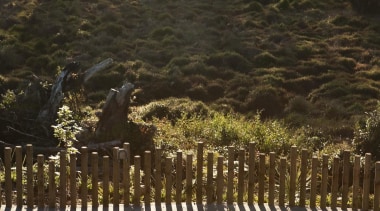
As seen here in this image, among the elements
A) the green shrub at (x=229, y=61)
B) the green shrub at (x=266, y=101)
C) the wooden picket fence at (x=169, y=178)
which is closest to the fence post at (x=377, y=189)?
the wooden picket fence at (x=169, y=178)

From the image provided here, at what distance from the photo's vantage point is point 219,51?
86.0 feet

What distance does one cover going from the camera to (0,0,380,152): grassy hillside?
2059 centimetres

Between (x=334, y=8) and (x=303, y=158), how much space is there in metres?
28.0

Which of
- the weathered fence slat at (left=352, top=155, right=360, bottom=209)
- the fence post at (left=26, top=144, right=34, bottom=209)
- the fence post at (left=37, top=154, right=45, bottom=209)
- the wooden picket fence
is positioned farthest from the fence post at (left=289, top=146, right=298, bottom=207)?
the fence post at (left=26, top=144, right=34, bottom=209)

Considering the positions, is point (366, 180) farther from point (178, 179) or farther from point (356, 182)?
point (178, 179)

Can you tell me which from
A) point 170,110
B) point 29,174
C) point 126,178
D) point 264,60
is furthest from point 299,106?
point 29,174

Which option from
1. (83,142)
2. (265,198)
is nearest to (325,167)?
(265,198)

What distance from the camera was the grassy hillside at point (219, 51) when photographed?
20.6 metres

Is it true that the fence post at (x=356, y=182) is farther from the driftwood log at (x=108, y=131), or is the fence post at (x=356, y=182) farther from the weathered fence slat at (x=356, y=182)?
the driftwood log at (x=108, y=131)

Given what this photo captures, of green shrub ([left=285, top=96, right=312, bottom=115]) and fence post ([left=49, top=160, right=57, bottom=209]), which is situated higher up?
fence post ([left=49, top=160, right=57, bottom=209])

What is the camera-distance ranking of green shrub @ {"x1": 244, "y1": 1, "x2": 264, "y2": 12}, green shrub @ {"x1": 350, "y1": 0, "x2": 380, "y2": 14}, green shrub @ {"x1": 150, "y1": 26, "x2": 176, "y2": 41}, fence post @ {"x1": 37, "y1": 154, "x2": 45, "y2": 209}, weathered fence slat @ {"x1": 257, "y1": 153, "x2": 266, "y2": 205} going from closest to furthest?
fence post @ {"x1": 37, "y1": 154, "x2": 45, "y2": 209}
weathered fence slat @ {"x1": 257, "y1": 153, "x2": 266, "y2": 205}
green shrub @ {"x1": 150, "y1": 26, "x2": 176, "y2": 41}
green shrub @ {"x1": 350, "y1": 0, "x2": 380, "y2": 14}
green shrub @ {"x1": 244, "y1": 1, "x2": 264, "y2": 12}

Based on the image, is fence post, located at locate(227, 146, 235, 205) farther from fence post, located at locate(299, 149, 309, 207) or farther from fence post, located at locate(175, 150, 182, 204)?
fence post, located at locate(299, 149, 309, 207)

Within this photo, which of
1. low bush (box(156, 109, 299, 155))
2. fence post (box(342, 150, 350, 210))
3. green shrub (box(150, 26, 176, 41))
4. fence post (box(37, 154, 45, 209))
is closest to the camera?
fence post (box(37, 154, 45, 209))

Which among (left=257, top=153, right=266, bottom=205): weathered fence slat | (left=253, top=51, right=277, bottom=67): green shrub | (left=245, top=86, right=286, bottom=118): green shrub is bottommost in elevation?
(left=245, top=86, right=286, bottom=118): green shrub
